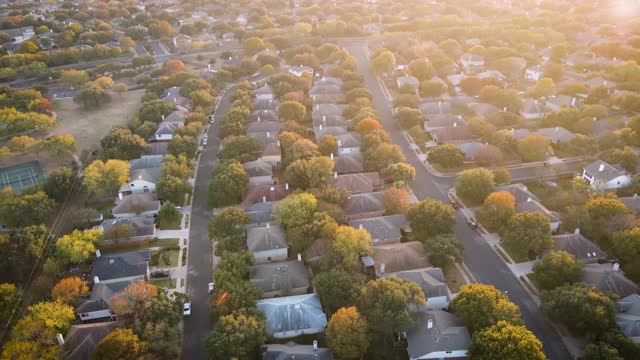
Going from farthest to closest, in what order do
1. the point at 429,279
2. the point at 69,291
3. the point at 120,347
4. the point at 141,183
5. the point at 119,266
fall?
Answer: the point at 141,183
the point at 119,266
the point at 429,279
the point at 69,291
the point at 120,347

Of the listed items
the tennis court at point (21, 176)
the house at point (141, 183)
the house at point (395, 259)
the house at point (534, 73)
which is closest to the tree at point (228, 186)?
the house at point (141, 183)

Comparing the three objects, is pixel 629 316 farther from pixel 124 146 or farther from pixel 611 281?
pixel 124 146

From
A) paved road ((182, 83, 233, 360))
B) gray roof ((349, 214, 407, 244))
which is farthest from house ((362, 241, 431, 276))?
paved road ((182, 83, 233, 360))

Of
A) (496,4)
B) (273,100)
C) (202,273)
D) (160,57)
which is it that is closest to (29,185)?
(202,273)

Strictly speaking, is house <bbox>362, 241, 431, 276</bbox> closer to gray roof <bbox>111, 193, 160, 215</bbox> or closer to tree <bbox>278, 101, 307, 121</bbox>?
gray roof <bbox>111, 193, 160, 215</bbox>

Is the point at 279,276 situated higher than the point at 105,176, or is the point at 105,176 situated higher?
the point at 105,176

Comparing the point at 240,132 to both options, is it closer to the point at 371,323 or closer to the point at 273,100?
the point at 273,100

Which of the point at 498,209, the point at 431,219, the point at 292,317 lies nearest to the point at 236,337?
the point at 292,317
